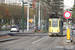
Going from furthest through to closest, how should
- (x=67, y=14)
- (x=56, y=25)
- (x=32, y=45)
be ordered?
(x=56, y=25), (x=67, y=14), (x=32, y=45)

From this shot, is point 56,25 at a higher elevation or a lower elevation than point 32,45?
higher

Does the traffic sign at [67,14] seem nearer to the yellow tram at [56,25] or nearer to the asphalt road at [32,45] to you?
the asphalt road at [32,45]

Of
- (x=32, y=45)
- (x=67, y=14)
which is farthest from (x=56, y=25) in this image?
(x=32, y=45)

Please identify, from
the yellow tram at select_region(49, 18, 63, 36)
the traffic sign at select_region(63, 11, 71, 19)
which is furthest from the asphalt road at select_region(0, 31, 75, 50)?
the yellow tram at select_region(49, 18, 63, 36)

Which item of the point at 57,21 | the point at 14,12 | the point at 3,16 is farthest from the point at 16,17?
the point at 57,21

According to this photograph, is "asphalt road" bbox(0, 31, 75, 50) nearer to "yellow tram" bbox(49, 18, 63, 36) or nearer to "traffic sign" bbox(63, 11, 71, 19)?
"traffic sign" bbox(63, 11, 71, 19)

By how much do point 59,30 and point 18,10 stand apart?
174ft

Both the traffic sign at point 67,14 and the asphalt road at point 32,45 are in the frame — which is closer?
Result: the asphalt road at point 32,45

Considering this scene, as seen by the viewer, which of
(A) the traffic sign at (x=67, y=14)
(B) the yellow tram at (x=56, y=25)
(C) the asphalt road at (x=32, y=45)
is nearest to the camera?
(C) the asphalt road at (x=32, y=45)

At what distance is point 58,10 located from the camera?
7019 centimetres

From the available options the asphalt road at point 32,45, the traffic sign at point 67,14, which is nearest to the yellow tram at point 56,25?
the asphalt road at point 32,45

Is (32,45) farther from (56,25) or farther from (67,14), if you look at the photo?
(56,25)

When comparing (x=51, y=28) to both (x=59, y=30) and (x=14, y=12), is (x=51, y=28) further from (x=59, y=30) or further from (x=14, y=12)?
(x=14, y=12)

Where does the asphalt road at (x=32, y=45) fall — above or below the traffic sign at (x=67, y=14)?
below
